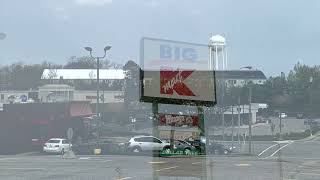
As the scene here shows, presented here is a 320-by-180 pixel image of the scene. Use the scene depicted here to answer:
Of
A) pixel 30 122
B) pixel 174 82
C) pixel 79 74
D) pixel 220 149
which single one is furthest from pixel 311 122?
pixel 79 74

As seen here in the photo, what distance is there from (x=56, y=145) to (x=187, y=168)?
3216 centimetres

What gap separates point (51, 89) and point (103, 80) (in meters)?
5.78

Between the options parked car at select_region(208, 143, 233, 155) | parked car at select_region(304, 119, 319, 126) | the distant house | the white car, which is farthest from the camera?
the white car

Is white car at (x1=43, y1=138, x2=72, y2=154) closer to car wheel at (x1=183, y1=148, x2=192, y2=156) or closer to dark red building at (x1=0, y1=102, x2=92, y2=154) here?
dark red building at (x1=0, y1=102, x2=92, y2=154)

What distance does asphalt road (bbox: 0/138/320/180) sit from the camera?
9.13 m

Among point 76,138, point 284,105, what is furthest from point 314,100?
point 76,138

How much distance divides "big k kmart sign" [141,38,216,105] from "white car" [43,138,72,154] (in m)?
31.4

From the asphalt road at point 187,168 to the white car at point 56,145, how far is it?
993cm

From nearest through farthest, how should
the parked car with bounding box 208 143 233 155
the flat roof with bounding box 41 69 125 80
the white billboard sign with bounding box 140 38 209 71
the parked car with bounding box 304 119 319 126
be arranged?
the white billboard sign with bounding box 140 38 209 71 → the parked car with bounding box 304 119 319 126 → the parked car with bounding box 208 143 233 155 → the flat roof with bounding box 41 69 125 80

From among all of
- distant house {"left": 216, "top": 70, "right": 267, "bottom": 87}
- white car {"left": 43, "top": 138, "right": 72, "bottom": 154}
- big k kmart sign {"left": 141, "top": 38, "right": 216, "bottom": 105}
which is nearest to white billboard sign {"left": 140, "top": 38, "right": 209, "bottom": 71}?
big k kmart sign {"left": 141, "top": 38, "right": 216, "bottom": 105}

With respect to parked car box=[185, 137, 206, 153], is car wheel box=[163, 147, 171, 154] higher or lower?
lower

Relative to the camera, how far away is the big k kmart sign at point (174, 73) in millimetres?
7523

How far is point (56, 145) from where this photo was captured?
40188 millimetres

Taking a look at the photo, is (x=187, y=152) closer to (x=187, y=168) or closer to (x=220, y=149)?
(x=187, y=168)
